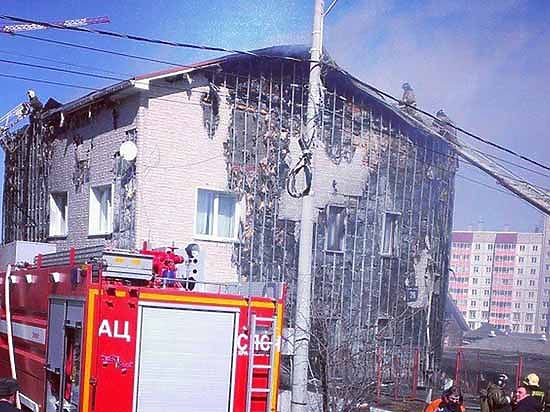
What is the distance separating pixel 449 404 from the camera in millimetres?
7469

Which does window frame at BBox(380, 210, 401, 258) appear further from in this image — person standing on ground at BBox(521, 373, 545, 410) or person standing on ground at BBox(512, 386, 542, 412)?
person standing on ground at BBox(512, 386, 542, 412)

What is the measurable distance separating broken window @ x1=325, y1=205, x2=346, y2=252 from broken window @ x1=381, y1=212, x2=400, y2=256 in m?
1.37

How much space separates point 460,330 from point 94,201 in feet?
79.5

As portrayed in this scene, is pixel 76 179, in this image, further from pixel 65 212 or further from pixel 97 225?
pixel 65 212

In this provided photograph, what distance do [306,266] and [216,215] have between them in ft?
17.4

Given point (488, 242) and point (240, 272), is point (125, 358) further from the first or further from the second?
point (488, 242)

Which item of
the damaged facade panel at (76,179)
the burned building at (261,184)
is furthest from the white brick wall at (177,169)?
the damaged facade panel at (76,179)

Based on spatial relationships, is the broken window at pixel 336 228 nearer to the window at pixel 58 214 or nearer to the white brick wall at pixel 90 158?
the white brick wall at pixel 90 158

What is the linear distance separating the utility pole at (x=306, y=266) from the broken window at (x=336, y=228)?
6.33 m

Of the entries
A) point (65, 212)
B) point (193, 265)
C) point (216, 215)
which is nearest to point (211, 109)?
point (216, 215)

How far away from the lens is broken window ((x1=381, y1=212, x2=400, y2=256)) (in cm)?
1608

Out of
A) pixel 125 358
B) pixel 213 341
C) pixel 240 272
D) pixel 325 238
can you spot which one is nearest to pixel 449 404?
pixel 213 341

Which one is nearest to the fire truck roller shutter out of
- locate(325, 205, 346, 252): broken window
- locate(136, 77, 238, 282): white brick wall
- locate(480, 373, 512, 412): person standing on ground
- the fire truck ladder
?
the fire truck ladder

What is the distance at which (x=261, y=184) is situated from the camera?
1372cm
